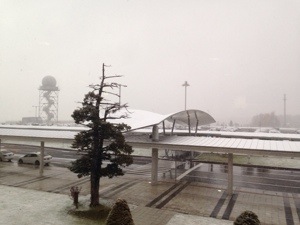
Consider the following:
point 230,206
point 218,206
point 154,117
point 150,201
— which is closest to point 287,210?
point 230,206

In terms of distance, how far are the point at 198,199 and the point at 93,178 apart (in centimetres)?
803

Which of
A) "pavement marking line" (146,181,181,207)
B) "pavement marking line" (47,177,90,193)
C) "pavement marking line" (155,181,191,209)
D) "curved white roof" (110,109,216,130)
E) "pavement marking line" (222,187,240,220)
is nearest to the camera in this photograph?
"pavement marking line" (222,187,240,220)

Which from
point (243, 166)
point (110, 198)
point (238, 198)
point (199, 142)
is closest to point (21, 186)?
point (110, 198)

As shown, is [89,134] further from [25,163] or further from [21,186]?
[25,163]

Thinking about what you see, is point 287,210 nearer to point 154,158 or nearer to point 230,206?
point 230,206

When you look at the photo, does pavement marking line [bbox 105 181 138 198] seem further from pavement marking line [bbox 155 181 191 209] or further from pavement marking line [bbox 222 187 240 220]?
pavement marking line [bbox 222 187 240 220]

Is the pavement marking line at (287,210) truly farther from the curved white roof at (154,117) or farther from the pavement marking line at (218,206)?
the curved white roof at (154,117)

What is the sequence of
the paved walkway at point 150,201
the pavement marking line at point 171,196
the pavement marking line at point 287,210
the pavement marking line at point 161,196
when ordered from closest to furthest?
the paved walkway at point 150,201, the pavement marking line at point 287,210, the pavement marking line at point 171,196, the pavement marking line at point 161,196

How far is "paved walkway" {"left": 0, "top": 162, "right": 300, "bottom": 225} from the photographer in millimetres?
16938

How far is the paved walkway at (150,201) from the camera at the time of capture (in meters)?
16.9

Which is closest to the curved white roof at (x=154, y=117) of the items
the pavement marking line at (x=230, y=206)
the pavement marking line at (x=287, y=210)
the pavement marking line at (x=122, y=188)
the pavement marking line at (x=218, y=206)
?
the pavement marking line at (x=122, y=188)

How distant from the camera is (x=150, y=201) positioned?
20344 millimetres

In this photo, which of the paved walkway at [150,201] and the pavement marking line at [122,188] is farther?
the pavement marking line at [122,188]

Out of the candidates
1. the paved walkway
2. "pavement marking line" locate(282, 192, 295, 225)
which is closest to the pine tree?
the paved walkway
